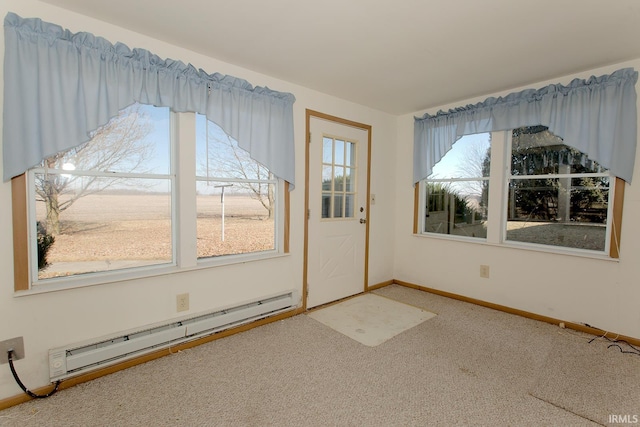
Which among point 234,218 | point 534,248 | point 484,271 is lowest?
point 484,271

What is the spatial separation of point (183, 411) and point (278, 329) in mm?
1109

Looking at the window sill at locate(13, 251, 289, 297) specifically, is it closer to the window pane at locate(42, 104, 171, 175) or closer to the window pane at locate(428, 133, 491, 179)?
the window pane at locate(42, 104, 171, 175)

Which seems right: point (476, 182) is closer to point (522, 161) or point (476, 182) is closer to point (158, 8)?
point (522, 161)

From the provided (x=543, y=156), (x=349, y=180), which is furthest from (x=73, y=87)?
(x=543, y=156)

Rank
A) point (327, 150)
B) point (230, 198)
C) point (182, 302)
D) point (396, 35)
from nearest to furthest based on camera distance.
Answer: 1. point (396, 35)
2. point (182, 302)
3. point (230, 198)
4. point (327, 150)

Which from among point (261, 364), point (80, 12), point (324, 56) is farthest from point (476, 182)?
point (80, 12)

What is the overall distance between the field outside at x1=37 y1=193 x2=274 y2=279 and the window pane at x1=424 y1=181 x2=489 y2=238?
2376 mm

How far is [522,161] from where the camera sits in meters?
3.08

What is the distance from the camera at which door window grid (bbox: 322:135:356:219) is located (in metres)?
3.32

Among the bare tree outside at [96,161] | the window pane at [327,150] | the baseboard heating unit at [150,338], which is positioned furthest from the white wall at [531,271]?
the bare tree outside at [96,161]

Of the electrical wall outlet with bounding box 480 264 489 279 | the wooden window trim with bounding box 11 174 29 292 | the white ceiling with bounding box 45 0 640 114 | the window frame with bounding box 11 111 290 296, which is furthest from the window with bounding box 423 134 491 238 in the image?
the wooden window trim with bounding box 11 174 29 292

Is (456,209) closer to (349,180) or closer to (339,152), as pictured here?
(349,180)

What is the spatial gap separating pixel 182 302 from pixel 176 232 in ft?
1.83

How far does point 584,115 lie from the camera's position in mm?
2592
